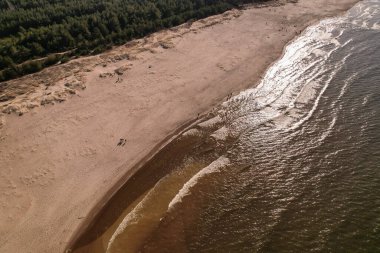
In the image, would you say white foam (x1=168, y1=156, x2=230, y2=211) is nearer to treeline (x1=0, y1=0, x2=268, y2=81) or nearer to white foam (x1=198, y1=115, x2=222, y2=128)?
white foam (x1=198, y1=115, x2=222, y2=128)

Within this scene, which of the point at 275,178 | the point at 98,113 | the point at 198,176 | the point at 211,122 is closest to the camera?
the point at 275,178

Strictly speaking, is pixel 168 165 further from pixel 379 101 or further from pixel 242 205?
pixel 379 101

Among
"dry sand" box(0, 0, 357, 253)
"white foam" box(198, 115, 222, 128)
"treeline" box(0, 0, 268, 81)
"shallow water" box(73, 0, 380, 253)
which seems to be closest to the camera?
"shallow water" box(73, 0, 380, 253)

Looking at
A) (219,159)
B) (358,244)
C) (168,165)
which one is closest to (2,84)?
(168,165)

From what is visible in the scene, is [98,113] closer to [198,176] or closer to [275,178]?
[198,176]

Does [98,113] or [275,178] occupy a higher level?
[98,113]

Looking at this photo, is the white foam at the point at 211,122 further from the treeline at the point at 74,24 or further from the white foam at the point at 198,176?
the treeline at the point at 74,24

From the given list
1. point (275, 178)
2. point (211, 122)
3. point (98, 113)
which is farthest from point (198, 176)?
point (98, 113)

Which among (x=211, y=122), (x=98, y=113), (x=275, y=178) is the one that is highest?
(x=98, y=113)

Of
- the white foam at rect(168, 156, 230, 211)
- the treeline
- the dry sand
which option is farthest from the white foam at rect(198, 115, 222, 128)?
the treeline
